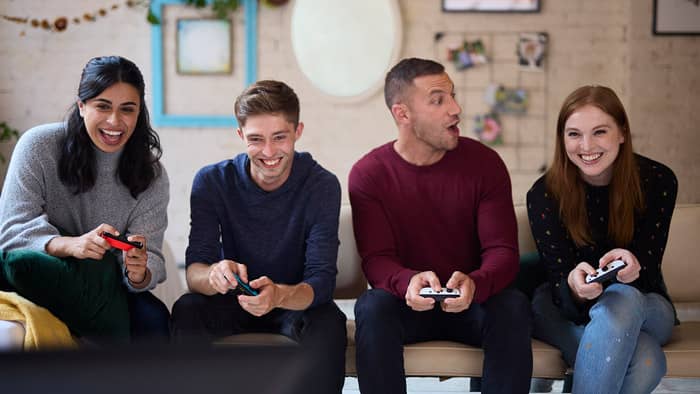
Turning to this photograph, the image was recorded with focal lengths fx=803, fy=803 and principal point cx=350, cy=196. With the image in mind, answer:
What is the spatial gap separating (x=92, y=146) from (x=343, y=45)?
2.55m

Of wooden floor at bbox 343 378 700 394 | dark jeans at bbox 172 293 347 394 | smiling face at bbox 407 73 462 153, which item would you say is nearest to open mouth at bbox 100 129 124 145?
dark jeans at bbox 172 293 347 394

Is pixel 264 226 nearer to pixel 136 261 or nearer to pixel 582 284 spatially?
pixel 136 261

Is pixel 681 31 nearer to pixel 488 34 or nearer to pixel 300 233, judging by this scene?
pixel 488 34

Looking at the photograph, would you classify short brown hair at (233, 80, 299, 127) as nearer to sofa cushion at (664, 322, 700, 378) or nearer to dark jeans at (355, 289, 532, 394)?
dark jeans at (355, 289, 532, 394)

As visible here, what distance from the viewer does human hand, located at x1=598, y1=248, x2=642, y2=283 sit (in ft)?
6.85

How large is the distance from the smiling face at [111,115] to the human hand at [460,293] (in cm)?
101

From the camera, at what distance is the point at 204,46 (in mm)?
4621

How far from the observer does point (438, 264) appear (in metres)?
2.30

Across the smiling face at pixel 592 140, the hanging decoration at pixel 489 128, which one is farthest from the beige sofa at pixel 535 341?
the hanging decoration at pixel 489 128

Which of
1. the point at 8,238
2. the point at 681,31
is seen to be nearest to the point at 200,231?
the point at 8,238

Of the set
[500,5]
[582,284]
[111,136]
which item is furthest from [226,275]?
[500,5]

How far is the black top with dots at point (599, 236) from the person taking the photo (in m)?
2.21

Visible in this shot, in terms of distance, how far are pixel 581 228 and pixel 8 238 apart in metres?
1.56

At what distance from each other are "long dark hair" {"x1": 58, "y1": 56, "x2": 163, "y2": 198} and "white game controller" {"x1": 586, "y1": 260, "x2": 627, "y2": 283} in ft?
4.12
